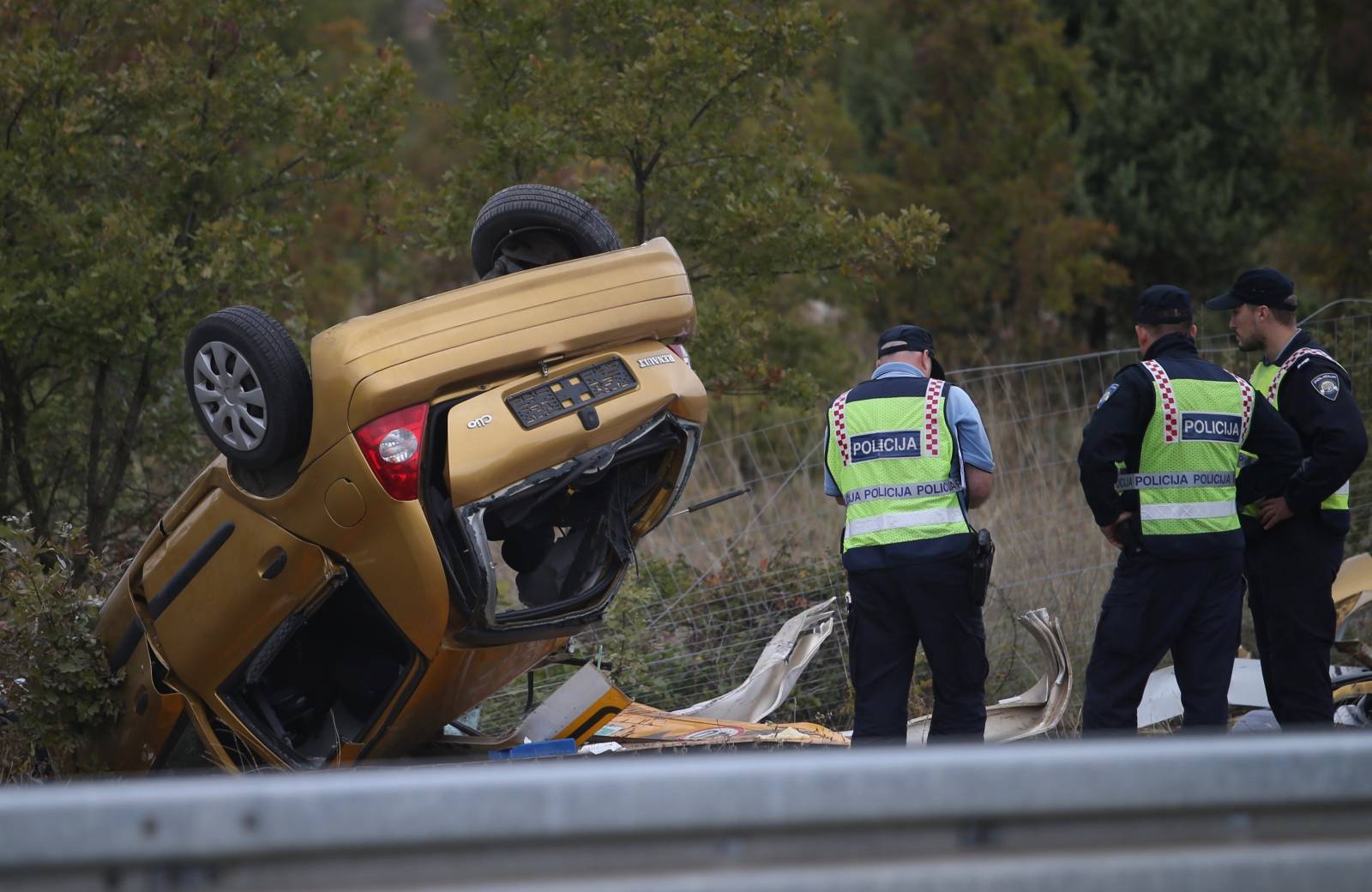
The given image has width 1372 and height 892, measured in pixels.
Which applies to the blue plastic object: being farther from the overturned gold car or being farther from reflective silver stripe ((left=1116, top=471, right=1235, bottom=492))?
reflective silver stripe ((left=1116, top=471, right=1235, bottom=492))

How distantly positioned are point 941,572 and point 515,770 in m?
3.43

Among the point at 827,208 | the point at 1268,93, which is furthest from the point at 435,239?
the point at 1268,93

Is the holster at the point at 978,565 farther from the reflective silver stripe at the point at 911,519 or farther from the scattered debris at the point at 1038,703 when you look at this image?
the scattered debris at the point at 1038,703

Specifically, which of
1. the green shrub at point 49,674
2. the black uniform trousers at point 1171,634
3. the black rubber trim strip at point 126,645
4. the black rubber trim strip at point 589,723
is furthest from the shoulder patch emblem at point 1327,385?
the green shrub at point 49,674

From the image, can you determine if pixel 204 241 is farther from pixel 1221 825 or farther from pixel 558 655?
pixel 1221 825

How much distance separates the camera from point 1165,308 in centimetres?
519

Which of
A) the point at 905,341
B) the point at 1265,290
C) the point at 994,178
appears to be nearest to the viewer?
the point at 905,341

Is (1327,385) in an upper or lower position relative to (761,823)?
lower

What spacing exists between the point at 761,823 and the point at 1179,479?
370 cm

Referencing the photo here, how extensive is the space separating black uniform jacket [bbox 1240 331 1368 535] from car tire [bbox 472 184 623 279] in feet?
8.79

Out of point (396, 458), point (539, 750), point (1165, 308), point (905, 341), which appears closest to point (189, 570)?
point (396, 458)

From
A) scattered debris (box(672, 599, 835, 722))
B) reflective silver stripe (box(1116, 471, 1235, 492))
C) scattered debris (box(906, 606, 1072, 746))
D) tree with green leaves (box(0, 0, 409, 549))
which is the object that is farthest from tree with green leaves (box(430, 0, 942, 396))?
reflective silver stripe (box(1116, 471, 1235, 492))

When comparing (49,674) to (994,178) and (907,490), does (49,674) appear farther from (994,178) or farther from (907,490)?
(994,178)

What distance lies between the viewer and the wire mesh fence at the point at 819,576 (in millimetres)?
6832
